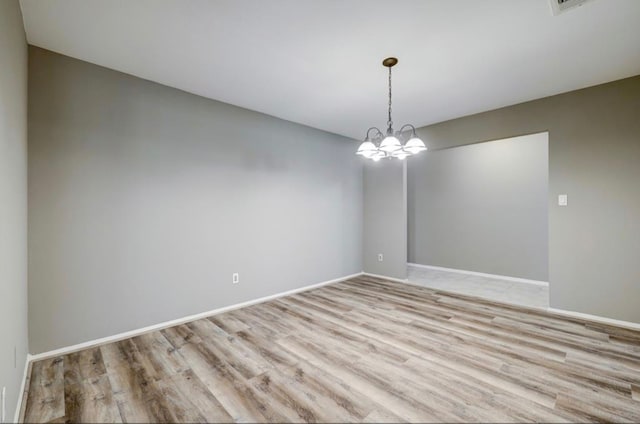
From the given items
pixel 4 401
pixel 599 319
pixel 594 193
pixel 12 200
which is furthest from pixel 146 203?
pixel 599 319

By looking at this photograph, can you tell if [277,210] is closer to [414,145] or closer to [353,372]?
[414,145]

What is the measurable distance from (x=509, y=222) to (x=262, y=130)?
4.76m

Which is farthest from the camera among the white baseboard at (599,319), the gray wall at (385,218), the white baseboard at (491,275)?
the gray wall at (385,218)

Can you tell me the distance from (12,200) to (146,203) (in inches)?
47.5

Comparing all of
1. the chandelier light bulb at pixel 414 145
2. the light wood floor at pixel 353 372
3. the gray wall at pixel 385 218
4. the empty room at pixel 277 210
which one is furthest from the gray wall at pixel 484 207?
the chandelier light bulb at pixel 414 145

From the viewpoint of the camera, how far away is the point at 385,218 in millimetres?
5352

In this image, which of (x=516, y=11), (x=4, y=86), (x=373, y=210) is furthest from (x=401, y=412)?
(x=373, y=210)

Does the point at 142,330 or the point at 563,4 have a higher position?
the point at 563,4

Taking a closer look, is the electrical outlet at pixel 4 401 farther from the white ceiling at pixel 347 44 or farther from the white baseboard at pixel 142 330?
the white ceiling at pixel 347 44

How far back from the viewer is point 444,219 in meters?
6.06

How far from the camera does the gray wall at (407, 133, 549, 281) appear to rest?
493cm

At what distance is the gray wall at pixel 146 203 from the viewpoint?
8.18 ft

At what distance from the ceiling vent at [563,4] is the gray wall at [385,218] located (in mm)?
3147

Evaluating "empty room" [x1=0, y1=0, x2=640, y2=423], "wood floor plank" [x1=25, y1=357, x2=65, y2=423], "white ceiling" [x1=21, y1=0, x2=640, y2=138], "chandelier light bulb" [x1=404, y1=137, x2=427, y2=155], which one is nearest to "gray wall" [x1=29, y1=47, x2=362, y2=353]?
"empty room" [x1=0, y1=0, x2=640, y2=423]
